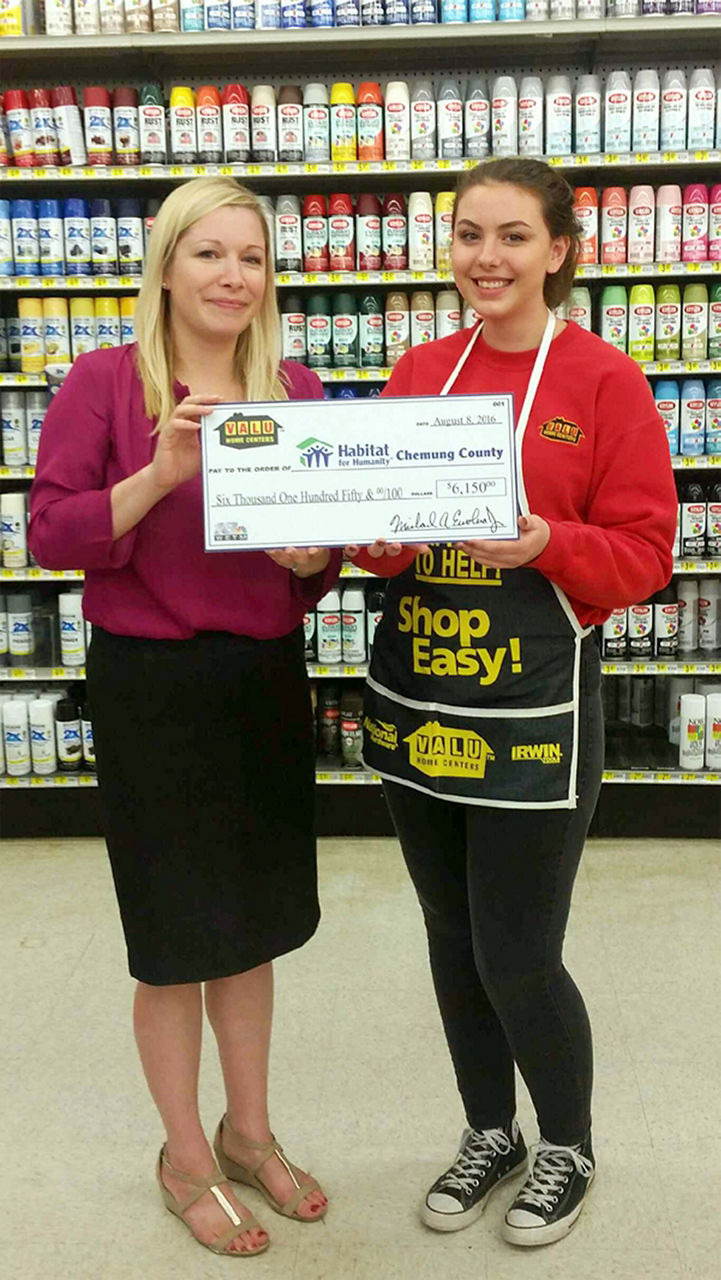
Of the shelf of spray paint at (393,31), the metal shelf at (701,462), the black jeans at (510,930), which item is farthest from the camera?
the metal shelf at (701,462)

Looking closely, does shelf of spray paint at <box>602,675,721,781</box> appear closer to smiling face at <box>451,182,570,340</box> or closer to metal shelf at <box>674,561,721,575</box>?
metal shelf at <box>674,561,721,575</box>

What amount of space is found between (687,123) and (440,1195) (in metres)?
3.11

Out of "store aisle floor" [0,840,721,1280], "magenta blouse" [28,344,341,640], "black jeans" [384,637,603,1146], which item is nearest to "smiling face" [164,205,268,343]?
"magenta blouse" [28,344,341,640]

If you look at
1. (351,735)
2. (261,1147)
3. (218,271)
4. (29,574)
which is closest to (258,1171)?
(261,1147)

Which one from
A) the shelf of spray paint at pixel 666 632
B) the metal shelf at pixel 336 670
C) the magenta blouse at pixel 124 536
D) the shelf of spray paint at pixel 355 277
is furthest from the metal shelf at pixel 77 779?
the magenta blouse at pixel 124 536

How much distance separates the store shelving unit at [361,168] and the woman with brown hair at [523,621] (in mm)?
1937

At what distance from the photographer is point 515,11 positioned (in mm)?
3486

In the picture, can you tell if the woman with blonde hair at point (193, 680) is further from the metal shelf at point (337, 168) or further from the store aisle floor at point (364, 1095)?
the metal shelf at point (337, 168)

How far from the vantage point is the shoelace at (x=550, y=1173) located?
194 cm

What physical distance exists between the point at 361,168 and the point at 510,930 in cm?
263

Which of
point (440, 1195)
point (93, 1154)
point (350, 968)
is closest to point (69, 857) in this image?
point (350, 968)

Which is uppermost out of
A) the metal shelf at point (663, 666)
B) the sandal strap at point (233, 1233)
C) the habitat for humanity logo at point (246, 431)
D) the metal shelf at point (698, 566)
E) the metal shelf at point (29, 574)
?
the habitat for humanity logo at point (246, 431)

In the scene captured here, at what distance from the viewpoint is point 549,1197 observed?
1.94 m

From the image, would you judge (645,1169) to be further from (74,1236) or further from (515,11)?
(515,11)
